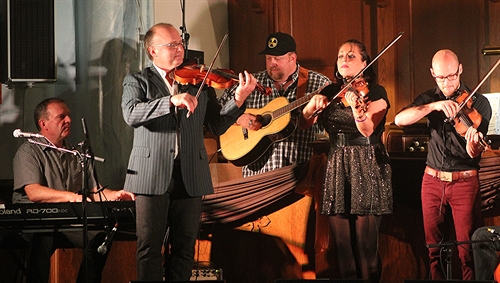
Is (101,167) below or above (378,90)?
below

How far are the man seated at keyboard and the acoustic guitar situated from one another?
0.79m

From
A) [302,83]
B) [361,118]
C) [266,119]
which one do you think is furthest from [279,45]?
[361,118]

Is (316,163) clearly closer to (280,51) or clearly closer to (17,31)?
(280,51)

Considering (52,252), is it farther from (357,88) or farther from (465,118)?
(465,118)

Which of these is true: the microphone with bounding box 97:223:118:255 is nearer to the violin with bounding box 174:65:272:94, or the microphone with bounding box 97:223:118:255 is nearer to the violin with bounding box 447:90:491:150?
the violin with bounding box 174:65:272:94

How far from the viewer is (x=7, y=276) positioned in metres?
4.88

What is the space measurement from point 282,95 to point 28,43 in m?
1.54

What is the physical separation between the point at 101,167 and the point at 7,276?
88cm

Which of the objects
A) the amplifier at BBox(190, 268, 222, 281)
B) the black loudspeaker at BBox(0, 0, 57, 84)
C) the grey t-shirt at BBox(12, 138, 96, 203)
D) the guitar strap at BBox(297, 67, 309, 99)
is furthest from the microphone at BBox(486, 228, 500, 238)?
the black loudspeaker at BBox(0, 0, 57, 84)

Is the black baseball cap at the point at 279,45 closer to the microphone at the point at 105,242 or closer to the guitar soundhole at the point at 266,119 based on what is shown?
the guitar soundhole at the point at 266,119

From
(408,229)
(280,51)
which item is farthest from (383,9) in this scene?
(408,229)

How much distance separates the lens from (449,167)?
4.18 m

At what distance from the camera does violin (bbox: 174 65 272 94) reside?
3.71m

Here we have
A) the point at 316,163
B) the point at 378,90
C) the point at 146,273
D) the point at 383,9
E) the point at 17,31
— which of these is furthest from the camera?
the point at 383,9
